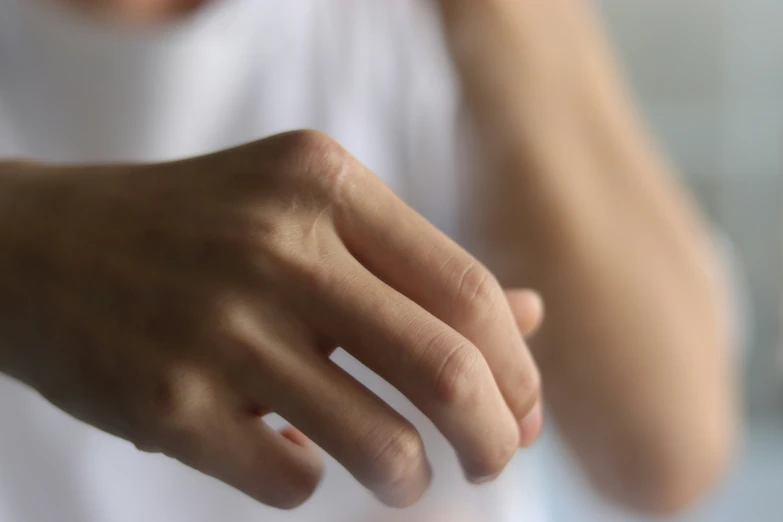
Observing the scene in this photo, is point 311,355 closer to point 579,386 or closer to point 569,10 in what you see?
point 579,386

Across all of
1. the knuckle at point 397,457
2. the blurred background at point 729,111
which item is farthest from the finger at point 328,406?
the blurred background at point 729,111

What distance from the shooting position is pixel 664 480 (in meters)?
0.32

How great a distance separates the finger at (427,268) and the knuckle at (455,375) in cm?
1

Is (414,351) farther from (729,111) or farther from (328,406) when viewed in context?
(729,111)

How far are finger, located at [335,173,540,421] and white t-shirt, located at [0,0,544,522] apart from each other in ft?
0.14

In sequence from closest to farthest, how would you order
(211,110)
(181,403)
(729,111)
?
A: (181,403)
(211,110)
(729,111)

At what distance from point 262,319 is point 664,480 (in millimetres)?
263

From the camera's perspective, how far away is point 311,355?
130mm

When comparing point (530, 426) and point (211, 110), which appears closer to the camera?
point (530, 426)

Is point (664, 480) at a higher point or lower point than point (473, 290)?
lower

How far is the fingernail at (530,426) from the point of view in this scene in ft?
0.52

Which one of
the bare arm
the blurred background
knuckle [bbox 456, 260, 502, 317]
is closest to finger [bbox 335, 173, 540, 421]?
knuckle [bbox 456, 260, 502, 317]

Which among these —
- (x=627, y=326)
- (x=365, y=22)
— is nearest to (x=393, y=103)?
(x=365, y=22)

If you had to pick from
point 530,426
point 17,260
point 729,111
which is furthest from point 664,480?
point 729,111
